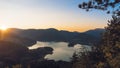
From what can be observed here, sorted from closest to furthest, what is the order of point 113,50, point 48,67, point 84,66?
point 113,50
point 84,66
point 48,67

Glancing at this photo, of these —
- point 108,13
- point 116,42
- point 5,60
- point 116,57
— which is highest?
point 108,13

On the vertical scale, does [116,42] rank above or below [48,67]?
above

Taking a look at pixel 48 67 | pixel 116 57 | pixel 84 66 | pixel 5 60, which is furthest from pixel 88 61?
pixel 5 60

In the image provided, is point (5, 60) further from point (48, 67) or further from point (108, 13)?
point (108, 13)

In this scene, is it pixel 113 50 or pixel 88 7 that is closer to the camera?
pixel 88 7

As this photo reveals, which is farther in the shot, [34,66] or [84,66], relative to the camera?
[34,66]

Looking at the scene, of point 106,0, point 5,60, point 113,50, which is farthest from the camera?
point 5,60

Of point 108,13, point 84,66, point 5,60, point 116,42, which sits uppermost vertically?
point 108,13

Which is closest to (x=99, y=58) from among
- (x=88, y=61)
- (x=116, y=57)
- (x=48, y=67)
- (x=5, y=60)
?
(x=88, y=61)

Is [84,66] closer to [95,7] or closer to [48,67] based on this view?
[95,7]
